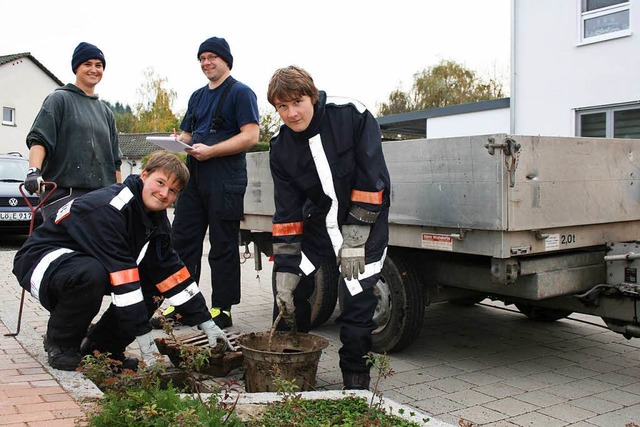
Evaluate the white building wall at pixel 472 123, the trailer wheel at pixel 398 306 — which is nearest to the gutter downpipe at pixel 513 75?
the white building wall at pixel 472 123

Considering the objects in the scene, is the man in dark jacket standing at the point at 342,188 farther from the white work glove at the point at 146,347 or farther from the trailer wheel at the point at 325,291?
the trailer wheel at the point at 325,291

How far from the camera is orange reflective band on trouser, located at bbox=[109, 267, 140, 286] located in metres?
3.65

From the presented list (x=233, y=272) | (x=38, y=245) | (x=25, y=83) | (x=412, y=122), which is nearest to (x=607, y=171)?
(x=233, y=272)

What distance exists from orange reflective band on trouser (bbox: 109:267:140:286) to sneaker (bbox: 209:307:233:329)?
197cm

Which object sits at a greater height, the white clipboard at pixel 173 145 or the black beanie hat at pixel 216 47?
the black beanie hat at pixel 216 47

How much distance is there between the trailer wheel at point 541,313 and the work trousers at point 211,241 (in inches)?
98.4

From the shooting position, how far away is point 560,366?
491 cm

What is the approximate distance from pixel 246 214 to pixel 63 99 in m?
2.01

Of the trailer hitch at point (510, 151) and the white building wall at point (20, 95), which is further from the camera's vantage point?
the white building wall at point (20, 95)

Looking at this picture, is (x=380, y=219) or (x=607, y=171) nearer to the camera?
(x=380, y=219)

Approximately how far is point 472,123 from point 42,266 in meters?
13.1

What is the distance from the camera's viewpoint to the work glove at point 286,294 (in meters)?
4.00

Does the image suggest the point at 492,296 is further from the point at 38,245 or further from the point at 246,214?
the point at 38,245

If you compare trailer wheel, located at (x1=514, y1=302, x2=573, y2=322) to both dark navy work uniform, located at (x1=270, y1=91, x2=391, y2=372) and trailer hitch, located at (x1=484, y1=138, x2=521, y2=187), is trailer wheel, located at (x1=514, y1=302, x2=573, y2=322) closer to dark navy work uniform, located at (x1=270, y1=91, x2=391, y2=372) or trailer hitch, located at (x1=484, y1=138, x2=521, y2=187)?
trailer hitch, located at (x1=484, y1=138, x2=521, y2=187)
